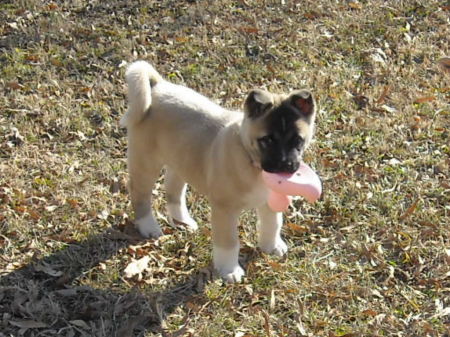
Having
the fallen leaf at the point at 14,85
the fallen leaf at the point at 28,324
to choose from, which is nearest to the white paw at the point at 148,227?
the fallen leaf at the point at 28,324

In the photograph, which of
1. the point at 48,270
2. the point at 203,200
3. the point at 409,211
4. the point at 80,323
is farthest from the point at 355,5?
the point at 80,323

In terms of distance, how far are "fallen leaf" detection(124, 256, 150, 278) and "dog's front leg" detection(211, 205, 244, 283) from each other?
0.49 meters

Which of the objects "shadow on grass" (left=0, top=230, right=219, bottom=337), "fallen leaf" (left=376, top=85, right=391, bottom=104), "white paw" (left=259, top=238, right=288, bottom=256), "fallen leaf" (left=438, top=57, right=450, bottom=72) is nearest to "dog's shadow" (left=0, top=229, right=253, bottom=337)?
"shadow on grass" (left=0, top=230, right=219, bottom=337)

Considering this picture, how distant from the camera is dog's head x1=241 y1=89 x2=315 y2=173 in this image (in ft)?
12.7

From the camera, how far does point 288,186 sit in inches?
152

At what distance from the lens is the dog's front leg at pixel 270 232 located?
4512 mm

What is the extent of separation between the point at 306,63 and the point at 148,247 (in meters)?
3.52

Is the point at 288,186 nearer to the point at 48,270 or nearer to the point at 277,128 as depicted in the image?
the point at 277,128

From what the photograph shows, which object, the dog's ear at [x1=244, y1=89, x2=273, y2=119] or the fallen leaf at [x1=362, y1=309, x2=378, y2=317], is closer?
the dog's ear at [x1=244, y1=89, x2=273, y2=119]

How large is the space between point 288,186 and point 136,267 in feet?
4.28

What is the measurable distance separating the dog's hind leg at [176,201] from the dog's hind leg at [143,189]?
0.16 m

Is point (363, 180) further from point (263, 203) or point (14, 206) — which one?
point (14, 206)

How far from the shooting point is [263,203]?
4301 mm

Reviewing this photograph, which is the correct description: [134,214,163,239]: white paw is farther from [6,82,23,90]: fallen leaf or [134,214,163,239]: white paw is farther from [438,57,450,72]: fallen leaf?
[438,57,450,72]: fallen leaf
